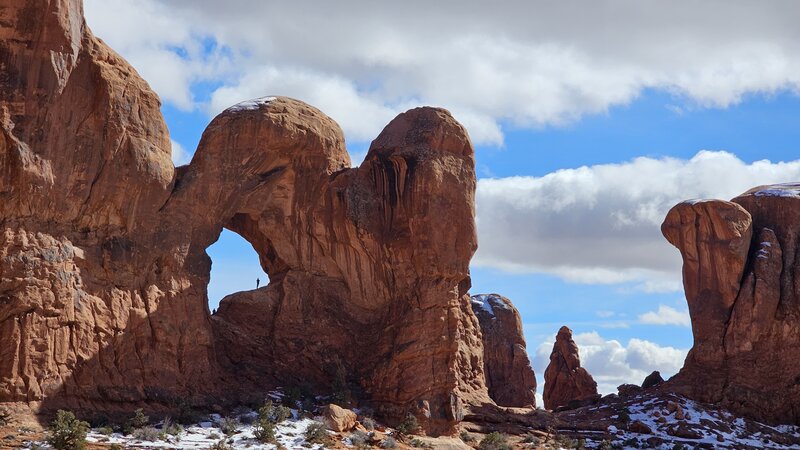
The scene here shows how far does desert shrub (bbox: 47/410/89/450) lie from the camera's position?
32.2 meters

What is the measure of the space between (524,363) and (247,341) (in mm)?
20461

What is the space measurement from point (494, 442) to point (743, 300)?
1425cm

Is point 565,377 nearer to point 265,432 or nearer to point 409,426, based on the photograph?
point 409,426

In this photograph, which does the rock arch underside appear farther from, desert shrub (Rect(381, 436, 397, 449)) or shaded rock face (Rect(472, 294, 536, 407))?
shaded rock face (Rect(472, 294, 536, 407))

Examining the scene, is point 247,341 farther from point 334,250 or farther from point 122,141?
point 122,141

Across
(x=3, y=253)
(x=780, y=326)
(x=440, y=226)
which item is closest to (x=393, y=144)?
(x=440, y=226)

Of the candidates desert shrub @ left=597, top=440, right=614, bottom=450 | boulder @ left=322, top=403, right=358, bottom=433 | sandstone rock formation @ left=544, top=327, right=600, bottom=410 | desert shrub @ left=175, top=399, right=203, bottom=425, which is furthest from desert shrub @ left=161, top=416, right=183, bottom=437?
sandstone rock formation @ left=544, top=327, right=600, bottom=410

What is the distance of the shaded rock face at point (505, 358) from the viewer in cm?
5841

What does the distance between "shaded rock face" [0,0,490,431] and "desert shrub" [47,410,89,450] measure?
1969mm

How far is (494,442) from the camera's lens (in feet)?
136

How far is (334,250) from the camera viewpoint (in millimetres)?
43656

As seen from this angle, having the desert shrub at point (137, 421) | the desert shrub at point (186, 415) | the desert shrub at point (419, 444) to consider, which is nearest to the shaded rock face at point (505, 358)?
the desert shrub at point (419, 444)

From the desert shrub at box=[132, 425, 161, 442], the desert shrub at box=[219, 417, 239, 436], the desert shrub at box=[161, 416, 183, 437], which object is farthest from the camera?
the desert shrub at box=[219, 417, 239, 436]

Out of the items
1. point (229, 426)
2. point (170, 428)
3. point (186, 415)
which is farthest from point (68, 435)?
point (229, 426)
